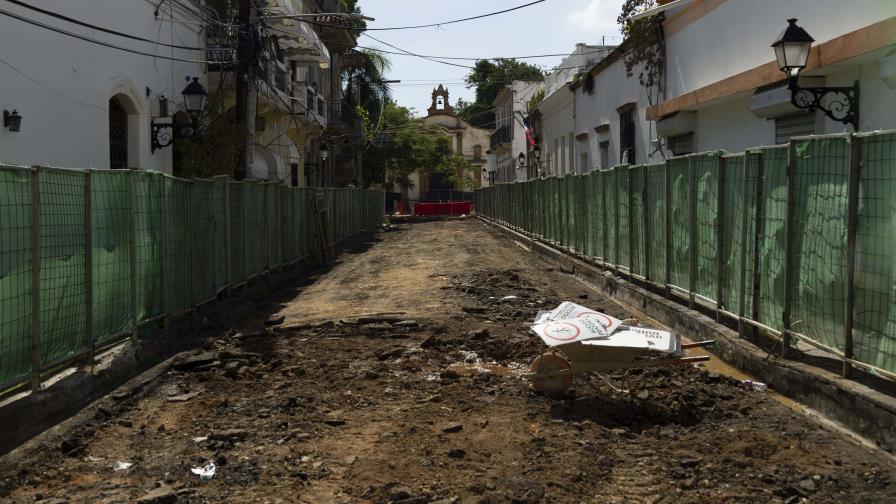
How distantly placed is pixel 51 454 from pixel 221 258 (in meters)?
6.97

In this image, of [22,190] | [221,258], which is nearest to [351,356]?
[22,190]

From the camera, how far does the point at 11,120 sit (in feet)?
44.7

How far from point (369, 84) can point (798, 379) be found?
2148 inches

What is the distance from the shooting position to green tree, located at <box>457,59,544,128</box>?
3406 inches

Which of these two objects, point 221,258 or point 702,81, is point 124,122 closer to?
point 221,258

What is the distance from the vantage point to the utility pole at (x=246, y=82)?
17.5m

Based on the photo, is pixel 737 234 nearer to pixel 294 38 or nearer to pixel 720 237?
pixel 720 237

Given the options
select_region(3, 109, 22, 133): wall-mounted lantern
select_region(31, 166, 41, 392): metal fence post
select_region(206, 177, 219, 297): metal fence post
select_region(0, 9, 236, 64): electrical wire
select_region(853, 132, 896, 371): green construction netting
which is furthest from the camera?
select_region(3, 109, 22, 133): wall-mounted lantern

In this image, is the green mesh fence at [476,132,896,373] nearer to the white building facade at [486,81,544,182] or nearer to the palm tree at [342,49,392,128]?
the white building facade at [486,81,544,182]

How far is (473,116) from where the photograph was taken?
97.4 meters

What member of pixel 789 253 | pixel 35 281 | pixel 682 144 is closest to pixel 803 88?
pixel 789 253

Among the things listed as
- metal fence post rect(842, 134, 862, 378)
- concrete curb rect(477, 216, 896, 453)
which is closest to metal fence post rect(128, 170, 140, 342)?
concrete curb rect(477, 216, 896, 453)

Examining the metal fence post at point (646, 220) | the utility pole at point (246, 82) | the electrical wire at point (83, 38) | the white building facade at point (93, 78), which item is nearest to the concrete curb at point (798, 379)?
the metal fence post at point (646, 220)

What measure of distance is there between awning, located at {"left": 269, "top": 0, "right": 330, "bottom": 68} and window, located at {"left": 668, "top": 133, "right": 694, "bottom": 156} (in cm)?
1099
